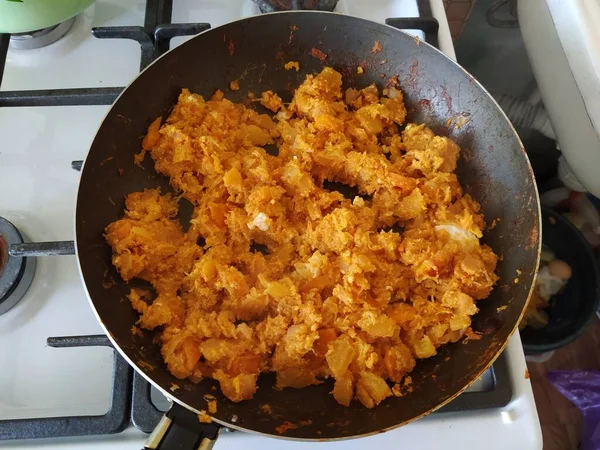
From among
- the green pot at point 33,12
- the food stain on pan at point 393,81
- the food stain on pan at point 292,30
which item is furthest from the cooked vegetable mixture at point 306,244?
the green pot at point 33,12

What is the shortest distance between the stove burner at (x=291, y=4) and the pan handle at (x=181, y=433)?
913 millimetres

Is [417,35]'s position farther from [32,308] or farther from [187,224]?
[32,308]

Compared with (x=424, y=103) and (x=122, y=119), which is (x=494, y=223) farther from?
(x=122, y=119)

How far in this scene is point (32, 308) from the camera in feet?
3.39

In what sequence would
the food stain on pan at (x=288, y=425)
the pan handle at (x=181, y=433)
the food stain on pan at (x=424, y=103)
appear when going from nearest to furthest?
the pan handle at (x=181, y=433), the food stain on pan at (x=288, y=425), the food stain on pan at (x=424, y=103)

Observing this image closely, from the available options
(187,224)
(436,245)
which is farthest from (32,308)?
(436,245)

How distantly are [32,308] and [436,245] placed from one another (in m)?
0.82

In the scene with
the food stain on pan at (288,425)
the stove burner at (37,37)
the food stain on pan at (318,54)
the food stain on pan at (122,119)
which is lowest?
the food stain on pan at (288,425)

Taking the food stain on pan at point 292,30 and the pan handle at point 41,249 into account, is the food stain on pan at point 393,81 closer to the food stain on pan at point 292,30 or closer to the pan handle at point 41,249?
the food stain on pan at point 292,30

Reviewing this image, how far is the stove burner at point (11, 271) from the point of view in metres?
1.00

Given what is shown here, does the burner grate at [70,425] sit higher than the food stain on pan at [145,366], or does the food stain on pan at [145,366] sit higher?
the food stain on pan at [145,366]

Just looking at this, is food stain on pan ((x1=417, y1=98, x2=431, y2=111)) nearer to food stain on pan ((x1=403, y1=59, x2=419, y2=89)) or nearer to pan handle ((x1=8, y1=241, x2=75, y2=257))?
food stain on pan ((x1=403, y1=59, x2=419, y2=89))

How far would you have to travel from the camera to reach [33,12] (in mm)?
1075

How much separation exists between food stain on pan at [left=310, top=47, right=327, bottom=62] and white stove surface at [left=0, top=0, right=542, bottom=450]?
14 centimetres
